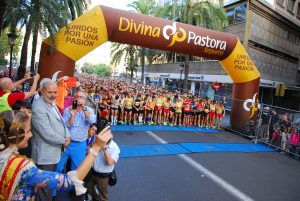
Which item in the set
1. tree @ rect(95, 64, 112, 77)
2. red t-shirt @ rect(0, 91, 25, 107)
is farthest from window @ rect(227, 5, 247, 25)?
tree @ rect(95, 64, 112, 77)

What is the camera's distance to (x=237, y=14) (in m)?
23.5

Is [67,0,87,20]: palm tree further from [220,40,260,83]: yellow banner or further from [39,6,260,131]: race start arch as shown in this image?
[220,40,260,83]: yellow banner

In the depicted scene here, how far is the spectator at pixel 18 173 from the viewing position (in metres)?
1.99

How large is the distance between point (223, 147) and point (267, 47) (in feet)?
57.1

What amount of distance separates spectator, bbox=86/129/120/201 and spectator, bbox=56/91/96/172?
2.07 feet

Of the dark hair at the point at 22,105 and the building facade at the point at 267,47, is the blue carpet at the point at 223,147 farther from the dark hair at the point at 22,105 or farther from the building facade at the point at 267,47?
the building facade at the point at 267,47

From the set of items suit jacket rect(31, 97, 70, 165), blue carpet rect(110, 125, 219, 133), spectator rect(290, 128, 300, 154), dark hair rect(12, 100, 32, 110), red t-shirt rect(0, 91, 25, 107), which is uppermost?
red t-shirt rect(0, 91, 25, 107)

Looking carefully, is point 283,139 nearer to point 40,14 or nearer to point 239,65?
point 239,65

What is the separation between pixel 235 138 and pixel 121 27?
6.75m

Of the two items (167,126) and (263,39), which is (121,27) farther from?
(263,39)

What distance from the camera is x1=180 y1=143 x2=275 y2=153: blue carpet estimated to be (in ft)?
31.5

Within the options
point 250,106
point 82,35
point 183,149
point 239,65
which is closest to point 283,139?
point 250,106

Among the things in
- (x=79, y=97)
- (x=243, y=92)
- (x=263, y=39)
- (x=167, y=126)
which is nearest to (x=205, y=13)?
(x=263, y=39)

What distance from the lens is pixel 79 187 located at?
205 centimetres
